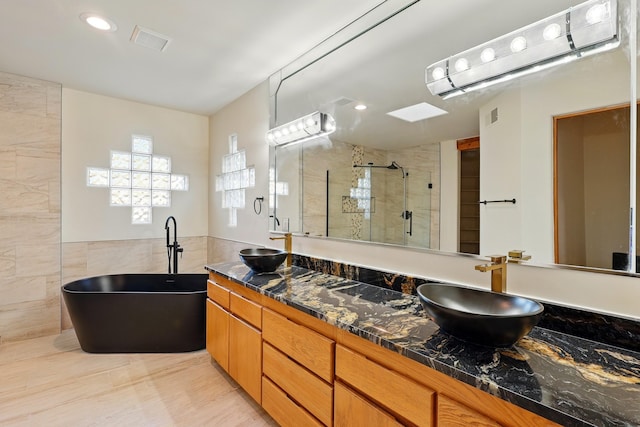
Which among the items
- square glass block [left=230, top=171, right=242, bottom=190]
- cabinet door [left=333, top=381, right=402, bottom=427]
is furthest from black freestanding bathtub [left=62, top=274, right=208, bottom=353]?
cabinet door [left=333, top=381, right=402, bottom=427]

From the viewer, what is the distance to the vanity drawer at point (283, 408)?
1.64m

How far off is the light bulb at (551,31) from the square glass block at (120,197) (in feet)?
13.8

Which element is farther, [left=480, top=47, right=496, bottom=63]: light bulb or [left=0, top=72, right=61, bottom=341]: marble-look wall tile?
[left=0, top=72, right=61, bottom=341]: marble-look wall tile

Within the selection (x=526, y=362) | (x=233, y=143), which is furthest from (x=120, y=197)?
(x=526, y=362)

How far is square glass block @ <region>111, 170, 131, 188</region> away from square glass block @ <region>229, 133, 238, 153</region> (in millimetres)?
1280

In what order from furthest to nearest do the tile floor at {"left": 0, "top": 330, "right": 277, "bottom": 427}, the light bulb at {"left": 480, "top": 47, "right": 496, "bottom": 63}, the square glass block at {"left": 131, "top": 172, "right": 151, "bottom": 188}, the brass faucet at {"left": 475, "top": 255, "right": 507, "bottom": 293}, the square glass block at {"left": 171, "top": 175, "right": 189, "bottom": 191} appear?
the square glass block at {"left": 171, "top": 175, "right": 189, "bottom": 191}
the square glass block at {"left": 131, "top": 172, "right": 151, "bottom": 188}
the tile floor at {"left": 0, "top": 330, "right": 277, "bottom": 427}
the light bulb at {"left": 480, "top": 47, "right": 496, "bottom": 63}
the brass faucet at {"left": 475, "top": 255, "right": 507, "bottom": 293}

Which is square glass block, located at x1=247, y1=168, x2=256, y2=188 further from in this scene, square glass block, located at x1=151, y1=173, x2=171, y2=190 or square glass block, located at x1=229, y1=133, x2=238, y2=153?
square glass block, located at x1=151, y1=173, x2=171, y2=190

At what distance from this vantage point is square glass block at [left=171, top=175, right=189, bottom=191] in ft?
13.8

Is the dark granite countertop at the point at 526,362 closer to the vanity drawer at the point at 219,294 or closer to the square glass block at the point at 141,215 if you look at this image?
the vanity drawer at the point at 219,294

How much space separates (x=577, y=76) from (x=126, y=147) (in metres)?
4.29

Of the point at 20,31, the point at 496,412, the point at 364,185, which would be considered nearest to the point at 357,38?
the point at 364,185

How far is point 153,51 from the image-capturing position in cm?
268

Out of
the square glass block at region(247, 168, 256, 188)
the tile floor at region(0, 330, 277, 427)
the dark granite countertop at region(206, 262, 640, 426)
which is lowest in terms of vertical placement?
the tile floor at region(0, 330, 277, 427)

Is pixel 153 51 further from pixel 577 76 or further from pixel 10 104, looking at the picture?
pixel 577 76
